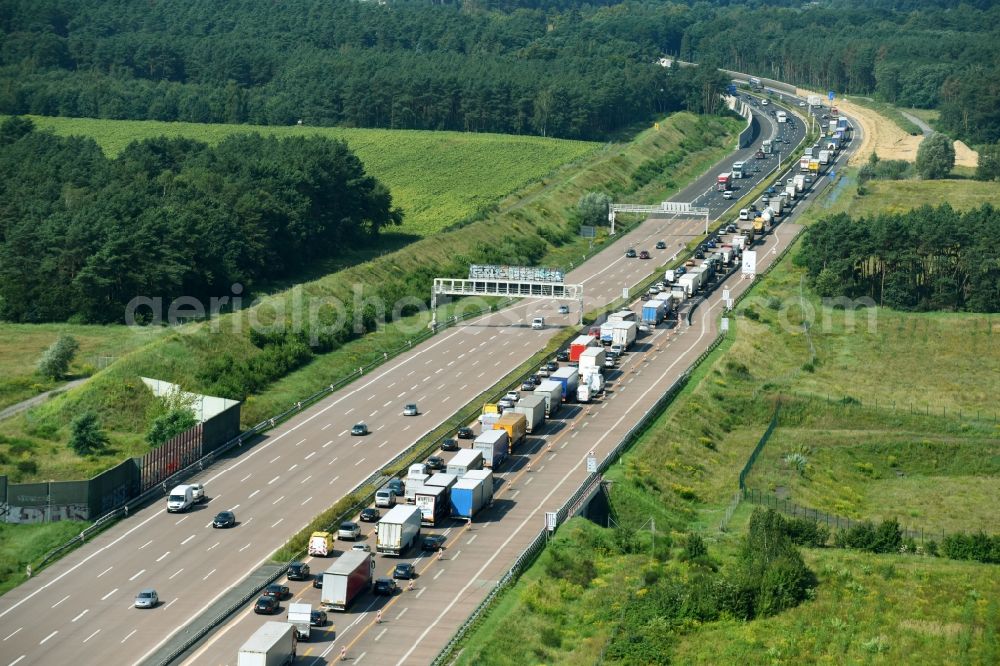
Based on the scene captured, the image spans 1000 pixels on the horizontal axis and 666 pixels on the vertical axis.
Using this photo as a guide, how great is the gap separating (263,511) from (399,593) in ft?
58.5

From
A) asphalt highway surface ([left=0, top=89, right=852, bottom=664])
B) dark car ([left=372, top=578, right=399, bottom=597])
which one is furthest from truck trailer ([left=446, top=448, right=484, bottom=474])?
dark car ([left=372, top=578, right=399, bottom=597])

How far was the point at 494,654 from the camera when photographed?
77.8m

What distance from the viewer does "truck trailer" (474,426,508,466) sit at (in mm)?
106312

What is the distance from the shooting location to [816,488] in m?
115

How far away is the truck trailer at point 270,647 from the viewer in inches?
2847

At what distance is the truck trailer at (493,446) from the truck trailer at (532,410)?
4.35 meters

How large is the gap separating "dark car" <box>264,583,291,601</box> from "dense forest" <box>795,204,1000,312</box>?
10021cm

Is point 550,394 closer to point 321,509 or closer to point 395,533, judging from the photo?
point 321,509

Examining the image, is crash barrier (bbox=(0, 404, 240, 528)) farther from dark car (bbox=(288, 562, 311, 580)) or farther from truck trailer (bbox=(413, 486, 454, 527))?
truck trailer (bbox=(413, 486, 454, 527))

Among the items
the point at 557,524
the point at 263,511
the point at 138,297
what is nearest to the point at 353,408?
the point at 263,511

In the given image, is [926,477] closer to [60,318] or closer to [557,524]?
[557,524]

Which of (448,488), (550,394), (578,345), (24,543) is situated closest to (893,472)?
(550,394)

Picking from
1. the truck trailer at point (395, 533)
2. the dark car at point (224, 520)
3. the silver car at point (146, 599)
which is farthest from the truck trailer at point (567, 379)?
the silver car at point (146, 599)

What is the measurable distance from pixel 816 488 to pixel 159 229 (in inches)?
3252
